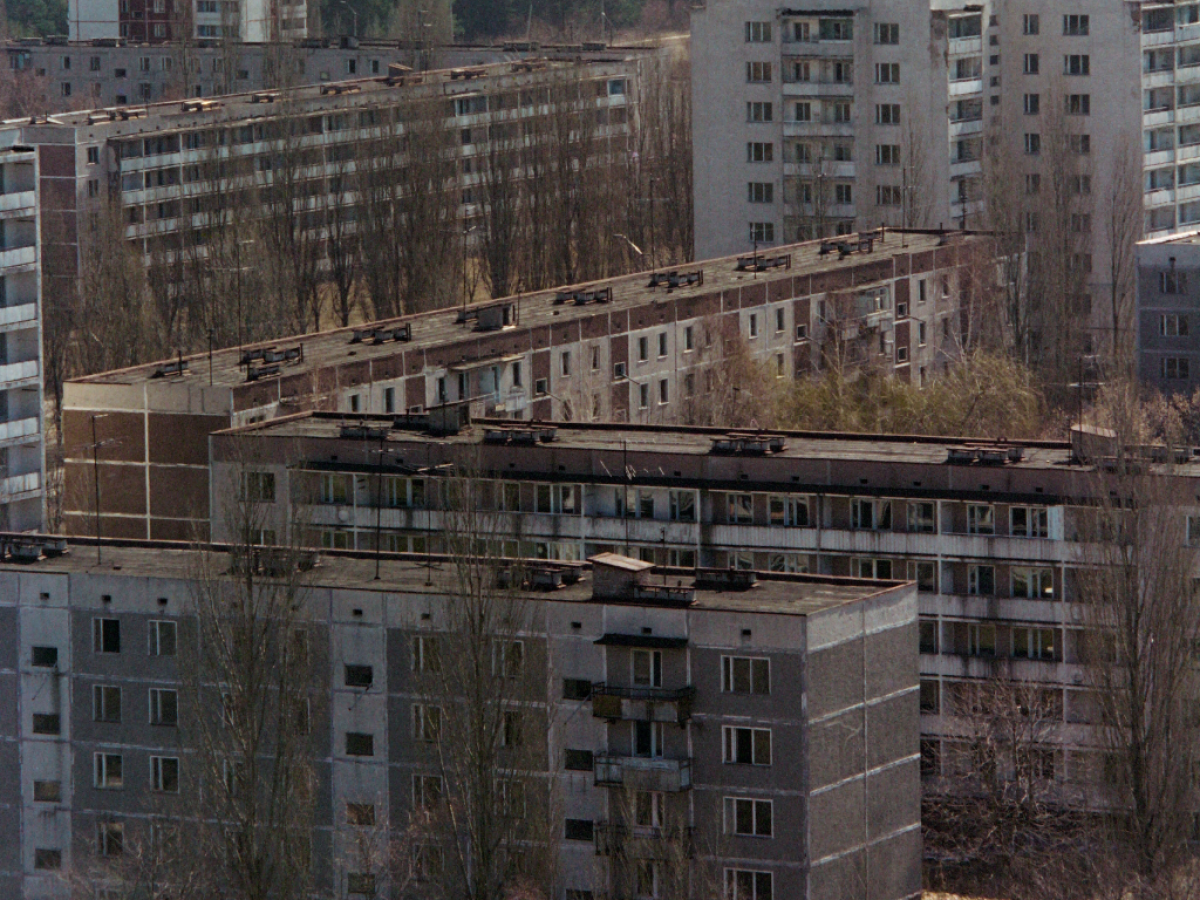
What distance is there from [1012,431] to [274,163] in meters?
28.5

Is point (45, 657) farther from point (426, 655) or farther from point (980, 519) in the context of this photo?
point (980, 519)

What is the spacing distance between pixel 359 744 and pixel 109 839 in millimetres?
→ 3370

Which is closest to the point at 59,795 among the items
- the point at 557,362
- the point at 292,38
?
the point at 557,362

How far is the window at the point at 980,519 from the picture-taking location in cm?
3969

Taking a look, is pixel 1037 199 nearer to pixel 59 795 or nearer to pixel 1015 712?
pixel 1015 712

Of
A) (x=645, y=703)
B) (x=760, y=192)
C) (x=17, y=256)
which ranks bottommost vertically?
(x=645, y=703)

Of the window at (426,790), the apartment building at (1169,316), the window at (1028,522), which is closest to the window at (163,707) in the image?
the window at (426,790)

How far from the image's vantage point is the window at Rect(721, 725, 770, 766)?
31.6 m

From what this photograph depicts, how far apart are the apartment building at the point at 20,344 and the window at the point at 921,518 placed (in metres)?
17.5

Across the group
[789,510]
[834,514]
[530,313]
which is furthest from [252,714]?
[530,313]

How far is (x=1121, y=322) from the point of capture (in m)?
69.1

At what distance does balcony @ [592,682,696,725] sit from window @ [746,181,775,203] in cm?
4326

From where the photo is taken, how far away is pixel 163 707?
111 feet

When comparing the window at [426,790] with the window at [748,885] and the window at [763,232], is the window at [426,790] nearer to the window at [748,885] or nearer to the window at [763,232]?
the window at [748,885]
